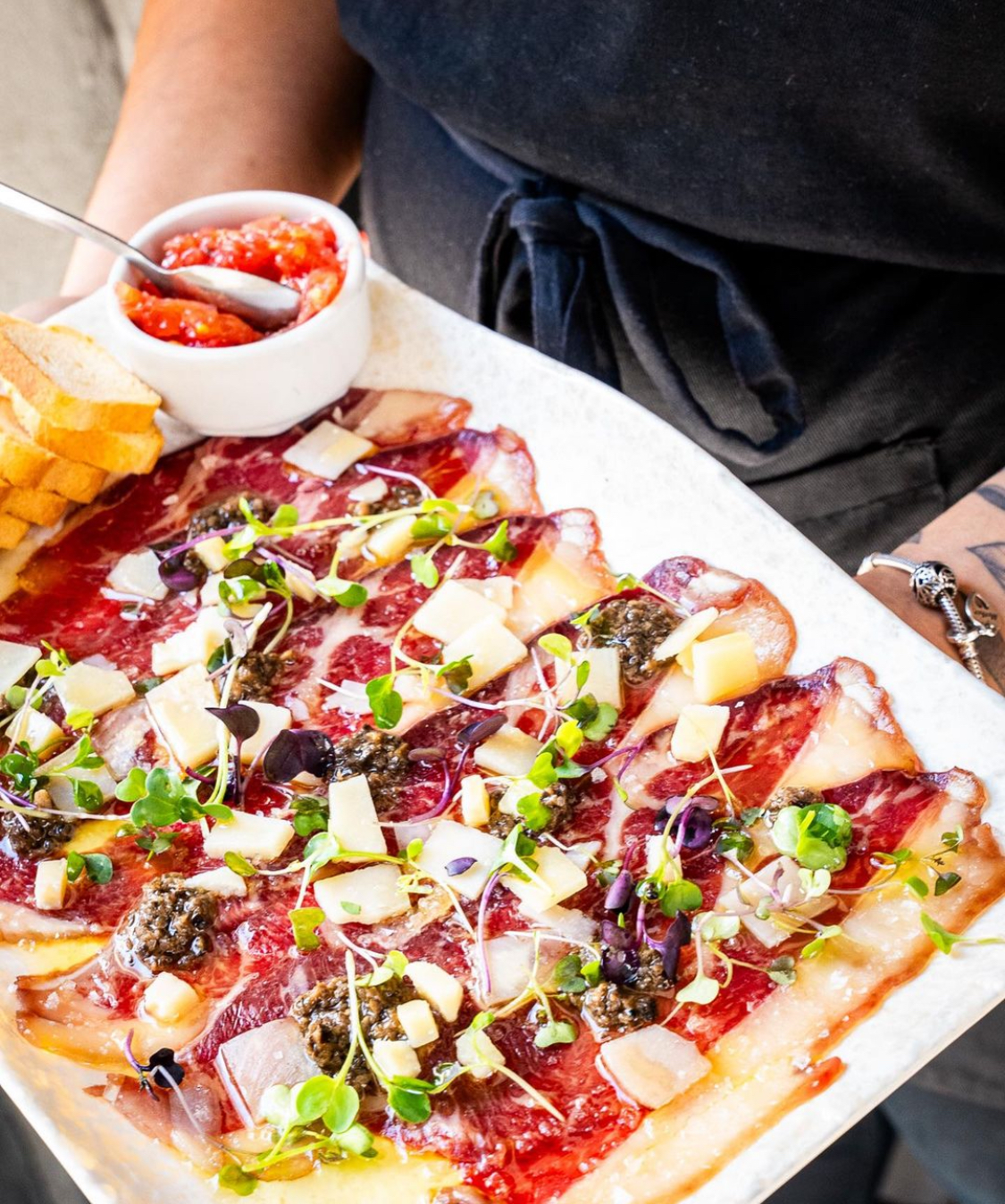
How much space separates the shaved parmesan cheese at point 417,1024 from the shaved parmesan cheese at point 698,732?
0.39 metres

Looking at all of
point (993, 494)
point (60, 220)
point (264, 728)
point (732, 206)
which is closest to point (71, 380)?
point (60, 220)

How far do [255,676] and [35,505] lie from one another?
0.41 metres

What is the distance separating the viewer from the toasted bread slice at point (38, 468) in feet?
4.77

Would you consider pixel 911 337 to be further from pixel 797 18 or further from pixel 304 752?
pixel 304 752

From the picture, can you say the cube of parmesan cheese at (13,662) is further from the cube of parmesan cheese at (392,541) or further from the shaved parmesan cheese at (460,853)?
the shaved parmesan cheese at (460,853)

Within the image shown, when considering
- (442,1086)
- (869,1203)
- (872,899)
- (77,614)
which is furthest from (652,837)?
(869,1203)

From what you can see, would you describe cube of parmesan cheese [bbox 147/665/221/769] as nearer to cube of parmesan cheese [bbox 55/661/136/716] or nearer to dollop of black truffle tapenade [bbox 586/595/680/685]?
cube of parmesan cheese [bbox 55/661/136/716]

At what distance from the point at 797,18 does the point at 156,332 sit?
92 centimetres

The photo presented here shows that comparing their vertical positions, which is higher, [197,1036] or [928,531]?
[928,531]

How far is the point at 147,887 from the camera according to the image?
3.94 feet

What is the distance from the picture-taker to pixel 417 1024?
3.52 feet

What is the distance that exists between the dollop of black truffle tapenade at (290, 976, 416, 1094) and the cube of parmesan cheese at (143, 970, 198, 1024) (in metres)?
0.11

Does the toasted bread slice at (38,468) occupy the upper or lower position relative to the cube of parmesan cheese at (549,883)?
lower

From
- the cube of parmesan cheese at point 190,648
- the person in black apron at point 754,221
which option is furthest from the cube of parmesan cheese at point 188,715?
the person in black apron at point 754,221
